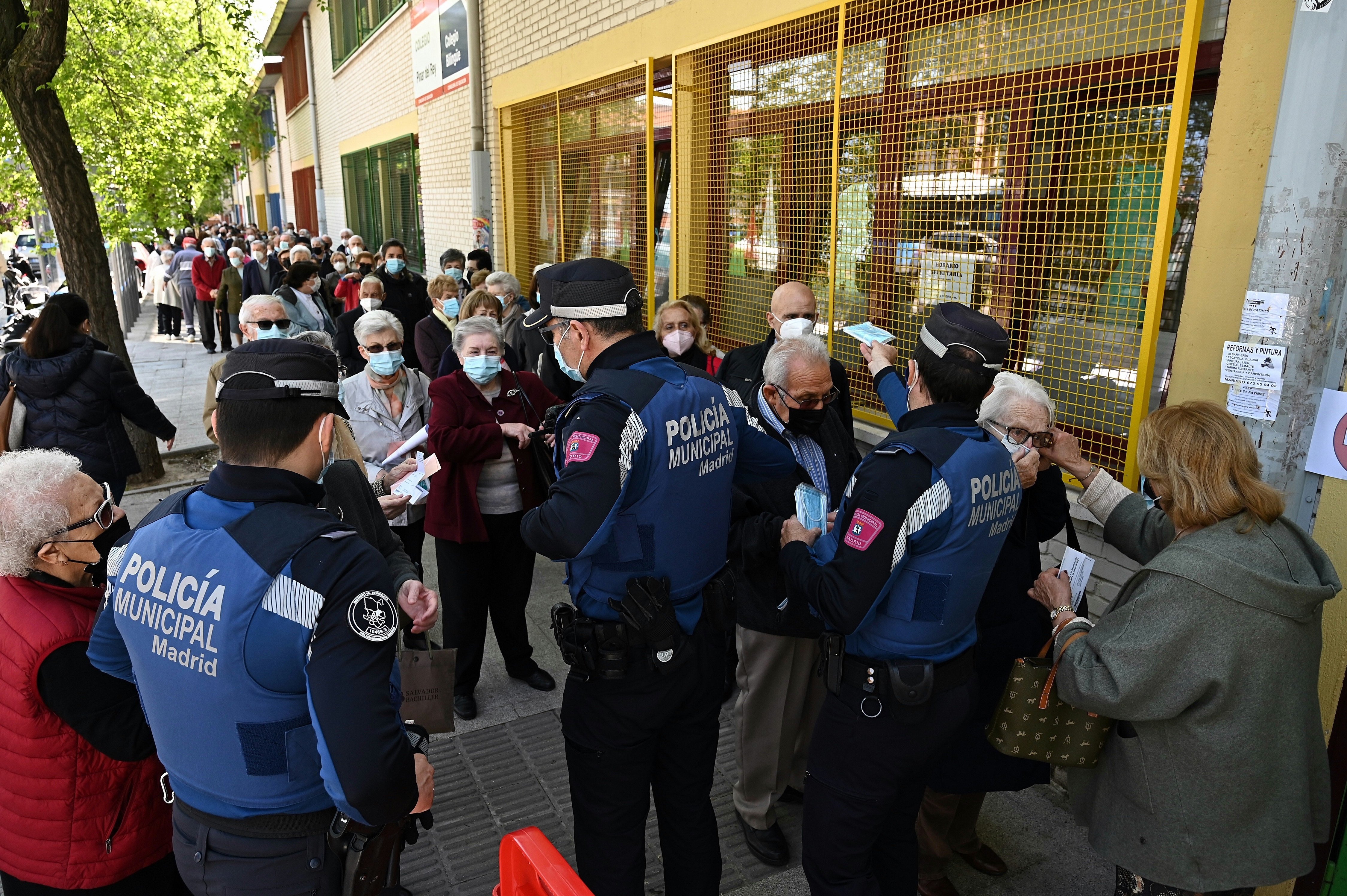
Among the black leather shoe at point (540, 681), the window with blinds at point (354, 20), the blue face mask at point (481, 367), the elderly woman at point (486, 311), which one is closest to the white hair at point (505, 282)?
the elderly woman at point (486, 311)

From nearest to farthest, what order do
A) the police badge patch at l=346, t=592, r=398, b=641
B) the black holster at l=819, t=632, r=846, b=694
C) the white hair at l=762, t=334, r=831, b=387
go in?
1. the police badge patch at l=346, t=592, r=398, b=641
2. the black holster at l=819, t=632, r=846, b=694
3. the white hair at l=762, t=334, r=831, b=387

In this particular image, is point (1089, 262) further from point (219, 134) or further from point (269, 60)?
point (269, 60)

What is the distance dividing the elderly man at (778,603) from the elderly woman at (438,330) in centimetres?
388

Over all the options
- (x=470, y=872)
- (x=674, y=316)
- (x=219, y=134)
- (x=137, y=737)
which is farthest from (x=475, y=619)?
(x=219, y=134)

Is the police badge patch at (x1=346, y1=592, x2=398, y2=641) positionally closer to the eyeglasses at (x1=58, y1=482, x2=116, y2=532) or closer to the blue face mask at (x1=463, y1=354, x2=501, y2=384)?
the eyeglasses at (x1=58, y1=482, x2=116, y2=532)

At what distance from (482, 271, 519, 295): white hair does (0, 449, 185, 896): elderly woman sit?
15.8ft

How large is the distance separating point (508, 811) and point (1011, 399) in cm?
Answer: 254

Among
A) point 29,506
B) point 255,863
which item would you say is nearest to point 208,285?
point 29,506

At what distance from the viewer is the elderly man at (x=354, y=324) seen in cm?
731

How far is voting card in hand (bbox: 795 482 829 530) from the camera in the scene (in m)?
2.68

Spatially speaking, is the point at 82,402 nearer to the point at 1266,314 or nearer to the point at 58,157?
the point at 58,157

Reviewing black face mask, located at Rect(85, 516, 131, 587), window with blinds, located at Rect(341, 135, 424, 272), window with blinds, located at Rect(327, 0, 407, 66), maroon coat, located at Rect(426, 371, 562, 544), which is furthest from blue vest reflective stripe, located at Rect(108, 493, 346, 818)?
window with blinds, located at Rect(327, 0, 407, 66)

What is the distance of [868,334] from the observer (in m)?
3.85

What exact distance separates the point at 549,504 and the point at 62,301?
4.28 meters
